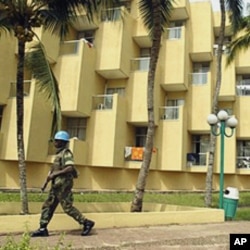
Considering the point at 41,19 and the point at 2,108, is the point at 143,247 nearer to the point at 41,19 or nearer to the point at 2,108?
the point at 41,19

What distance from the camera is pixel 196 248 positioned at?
24.1ft

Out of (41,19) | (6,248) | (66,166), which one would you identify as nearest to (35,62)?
(41,19)

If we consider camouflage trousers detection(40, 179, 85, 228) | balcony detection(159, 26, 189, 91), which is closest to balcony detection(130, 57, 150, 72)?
balcony detection(159, 26, 189, 91)

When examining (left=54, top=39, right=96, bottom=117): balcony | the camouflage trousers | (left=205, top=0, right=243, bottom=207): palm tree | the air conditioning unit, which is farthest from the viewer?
the air conditioning unit

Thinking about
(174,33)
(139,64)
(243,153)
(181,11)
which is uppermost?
(181,11)

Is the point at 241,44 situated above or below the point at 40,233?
above

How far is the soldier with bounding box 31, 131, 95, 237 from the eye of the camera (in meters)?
7.64

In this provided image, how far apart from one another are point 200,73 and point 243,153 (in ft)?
20.2

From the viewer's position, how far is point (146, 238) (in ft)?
26.8

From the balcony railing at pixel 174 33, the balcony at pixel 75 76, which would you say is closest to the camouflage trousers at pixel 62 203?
the balcony at pixel 75 76

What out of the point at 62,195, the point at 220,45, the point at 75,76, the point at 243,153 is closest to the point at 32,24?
the point at 62,195

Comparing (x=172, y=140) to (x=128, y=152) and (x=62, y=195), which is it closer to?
(x=128, y=152)

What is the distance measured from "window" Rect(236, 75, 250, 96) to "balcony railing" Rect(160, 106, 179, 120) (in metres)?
5.09

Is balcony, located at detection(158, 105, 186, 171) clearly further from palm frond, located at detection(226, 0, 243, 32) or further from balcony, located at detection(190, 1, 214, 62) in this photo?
palm frond, located at detection(226, 0, 243, 32)
